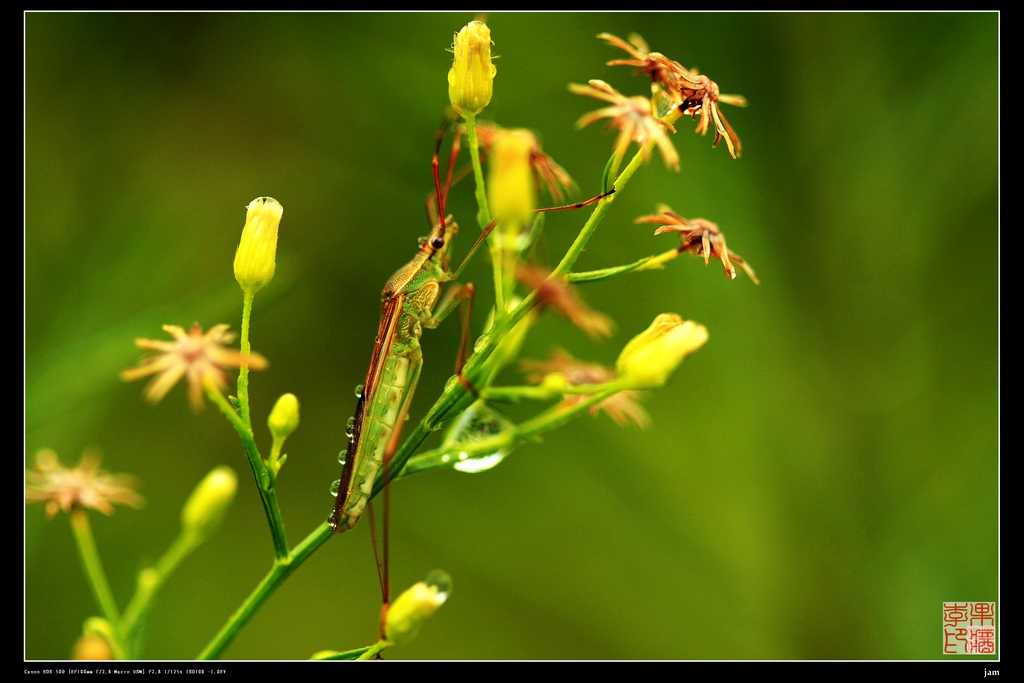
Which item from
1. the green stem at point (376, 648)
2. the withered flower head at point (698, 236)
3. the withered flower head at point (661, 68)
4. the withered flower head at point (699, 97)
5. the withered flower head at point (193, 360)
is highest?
the withered flower head at point (661, 68)

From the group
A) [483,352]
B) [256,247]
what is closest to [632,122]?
[483,352]

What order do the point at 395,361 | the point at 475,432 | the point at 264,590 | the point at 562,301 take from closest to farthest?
1. the point at 562,301
2. the point at 264,590
3. the point at 475,432
4. the point at 395,361

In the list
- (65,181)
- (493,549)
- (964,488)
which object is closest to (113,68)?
(65,181)

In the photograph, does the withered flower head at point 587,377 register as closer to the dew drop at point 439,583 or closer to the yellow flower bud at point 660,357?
the yellow flower bud at point 660,357

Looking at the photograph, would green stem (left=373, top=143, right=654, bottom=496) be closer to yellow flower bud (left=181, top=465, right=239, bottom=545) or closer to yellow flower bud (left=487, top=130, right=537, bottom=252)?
yellow flower bud (left=487, top=130, right=537, bottom=252)

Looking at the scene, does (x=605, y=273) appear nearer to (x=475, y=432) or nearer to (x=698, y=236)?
(x=698, y=236)

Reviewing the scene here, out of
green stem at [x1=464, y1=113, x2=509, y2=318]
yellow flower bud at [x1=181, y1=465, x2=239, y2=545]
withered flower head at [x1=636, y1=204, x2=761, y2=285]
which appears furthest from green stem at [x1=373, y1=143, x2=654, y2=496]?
yellow flower bud at [x1=181, y1=465, x2=239, y2=545]

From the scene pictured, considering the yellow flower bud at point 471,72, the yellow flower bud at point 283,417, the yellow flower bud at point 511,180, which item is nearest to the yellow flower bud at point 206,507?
the yellow flower bud at point 283,417
